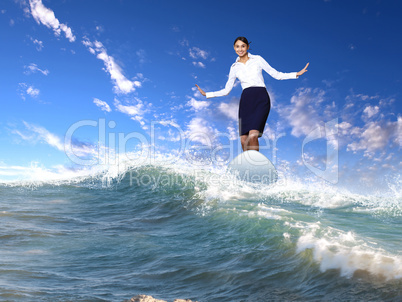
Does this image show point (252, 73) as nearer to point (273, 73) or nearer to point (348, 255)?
point (273, 73)

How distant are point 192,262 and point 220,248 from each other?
782 millimetres

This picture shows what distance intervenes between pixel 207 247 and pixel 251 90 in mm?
3051

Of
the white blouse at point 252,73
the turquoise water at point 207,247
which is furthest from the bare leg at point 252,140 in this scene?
the turquoise water at point 207,247

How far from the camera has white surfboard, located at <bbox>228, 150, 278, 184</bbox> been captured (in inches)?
172

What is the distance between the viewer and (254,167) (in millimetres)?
4375

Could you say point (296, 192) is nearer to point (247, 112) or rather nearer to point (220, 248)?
point (220, 248)

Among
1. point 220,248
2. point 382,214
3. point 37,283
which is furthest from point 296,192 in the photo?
point 37,283

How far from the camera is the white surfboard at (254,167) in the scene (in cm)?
437

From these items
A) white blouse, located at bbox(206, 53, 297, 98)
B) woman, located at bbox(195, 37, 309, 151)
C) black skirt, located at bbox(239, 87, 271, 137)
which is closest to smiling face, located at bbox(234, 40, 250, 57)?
woman, located at bbox(195, 37, 309, 151)

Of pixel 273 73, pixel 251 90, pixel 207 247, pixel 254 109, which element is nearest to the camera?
pixel 254 109

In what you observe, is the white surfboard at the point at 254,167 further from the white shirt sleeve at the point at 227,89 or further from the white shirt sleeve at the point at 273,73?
the white shirt sleeve at the point at 273,73

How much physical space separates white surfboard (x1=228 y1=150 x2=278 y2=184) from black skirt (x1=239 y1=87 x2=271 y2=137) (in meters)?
0.28

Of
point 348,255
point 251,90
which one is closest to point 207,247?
point 348,255

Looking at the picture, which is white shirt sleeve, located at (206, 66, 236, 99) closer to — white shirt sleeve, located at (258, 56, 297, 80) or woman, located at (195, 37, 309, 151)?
woman, located at (195, 37, 309, 151)
